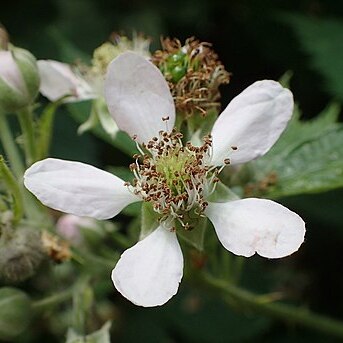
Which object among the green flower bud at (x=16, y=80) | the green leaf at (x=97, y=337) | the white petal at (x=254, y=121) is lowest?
the green leaf at (x=97, y=337)

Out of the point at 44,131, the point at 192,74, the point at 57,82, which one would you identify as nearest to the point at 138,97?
the point at 192,74

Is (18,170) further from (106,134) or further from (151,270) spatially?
(151,270)

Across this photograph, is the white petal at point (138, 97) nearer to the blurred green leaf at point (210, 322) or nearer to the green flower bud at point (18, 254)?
the green flower bud at point (18, 254)

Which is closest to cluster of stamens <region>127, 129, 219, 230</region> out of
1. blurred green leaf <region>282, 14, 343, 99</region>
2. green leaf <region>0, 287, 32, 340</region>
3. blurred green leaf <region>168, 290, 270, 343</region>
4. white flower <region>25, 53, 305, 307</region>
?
white flower <region>25, 53, 305, 307</region>

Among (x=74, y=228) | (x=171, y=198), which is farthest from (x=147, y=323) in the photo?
(x=171, y=198)

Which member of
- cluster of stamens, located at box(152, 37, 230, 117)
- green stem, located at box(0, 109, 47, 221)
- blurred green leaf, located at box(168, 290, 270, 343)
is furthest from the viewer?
blurred green leaf, located at box(168, 290, 270, 343)

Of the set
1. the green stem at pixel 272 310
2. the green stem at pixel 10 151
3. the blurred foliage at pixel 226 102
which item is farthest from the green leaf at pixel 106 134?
the green stem at pixel 272 310

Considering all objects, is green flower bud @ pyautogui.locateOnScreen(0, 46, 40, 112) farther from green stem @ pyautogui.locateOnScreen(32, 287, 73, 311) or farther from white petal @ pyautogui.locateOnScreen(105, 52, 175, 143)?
green stem @ pyautogui.locateOnScreen(32, 287, 73, 311)
